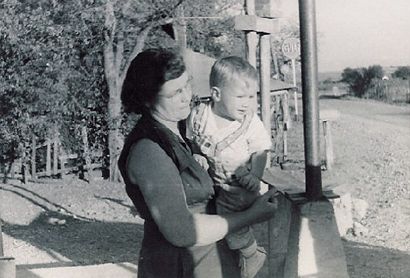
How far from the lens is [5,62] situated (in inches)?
510

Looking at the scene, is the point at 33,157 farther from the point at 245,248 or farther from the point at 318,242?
the point at 245,248

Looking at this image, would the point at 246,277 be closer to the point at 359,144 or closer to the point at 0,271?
the point at 0,271

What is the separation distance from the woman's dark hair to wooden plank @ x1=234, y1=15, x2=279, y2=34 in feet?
8.25

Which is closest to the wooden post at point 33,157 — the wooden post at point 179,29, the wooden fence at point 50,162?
the wooden fence at point 50,162

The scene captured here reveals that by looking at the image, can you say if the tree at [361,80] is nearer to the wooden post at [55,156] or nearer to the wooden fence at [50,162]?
the wooden fence at [50,162]

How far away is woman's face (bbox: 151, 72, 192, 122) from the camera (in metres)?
2.04

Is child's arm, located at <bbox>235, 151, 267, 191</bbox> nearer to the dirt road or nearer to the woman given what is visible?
the woman

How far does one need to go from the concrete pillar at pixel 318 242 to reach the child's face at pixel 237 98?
0.53 metres

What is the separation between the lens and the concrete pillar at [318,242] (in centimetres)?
307

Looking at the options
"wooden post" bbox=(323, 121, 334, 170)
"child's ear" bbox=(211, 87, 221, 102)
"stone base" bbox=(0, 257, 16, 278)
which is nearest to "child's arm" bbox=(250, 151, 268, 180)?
"child's ear" bbox=(211, 87, 221, 102)

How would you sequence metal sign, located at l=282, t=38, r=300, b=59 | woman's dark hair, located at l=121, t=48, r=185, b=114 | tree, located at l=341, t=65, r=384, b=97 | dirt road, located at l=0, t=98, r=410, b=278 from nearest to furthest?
woman's dark hair, located at l=121, t=48, r=185, b=114 < dirt road, located at l=0, t=98, r=410, b=278 < metal sign, located at l=282, t=38, r=300, b=59 < tree, located at l=341, t=65, r=384, b=97

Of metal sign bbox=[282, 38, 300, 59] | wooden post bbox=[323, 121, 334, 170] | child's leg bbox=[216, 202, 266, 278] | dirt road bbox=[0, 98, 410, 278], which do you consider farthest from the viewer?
metal sign bbox=[282, 38, 300, 59]

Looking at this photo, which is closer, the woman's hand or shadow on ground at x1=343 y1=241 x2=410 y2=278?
the woman's hand

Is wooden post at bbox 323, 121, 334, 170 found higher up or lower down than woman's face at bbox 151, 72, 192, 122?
lower down
